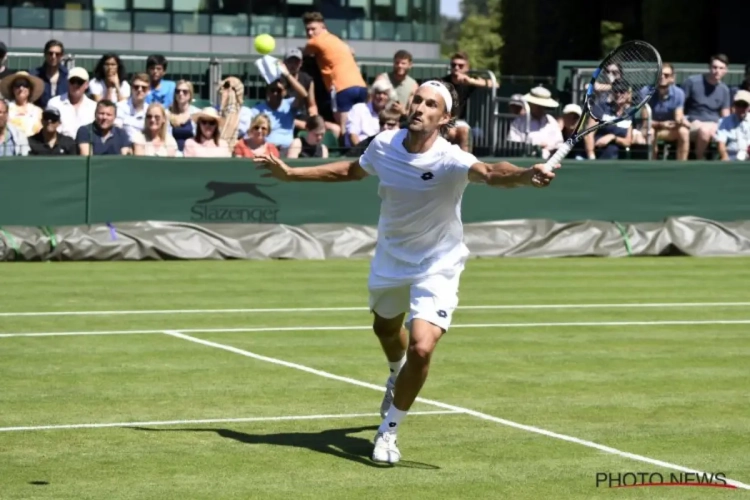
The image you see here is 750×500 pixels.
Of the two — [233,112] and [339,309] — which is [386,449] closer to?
[339,309]

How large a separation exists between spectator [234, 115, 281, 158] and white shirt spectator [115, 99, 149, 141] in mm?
1329

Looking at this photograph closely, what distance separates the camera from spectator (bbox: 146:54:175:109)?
20959 mm

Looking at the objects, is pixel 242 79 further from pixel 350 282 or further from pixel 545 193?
pixel 350 282

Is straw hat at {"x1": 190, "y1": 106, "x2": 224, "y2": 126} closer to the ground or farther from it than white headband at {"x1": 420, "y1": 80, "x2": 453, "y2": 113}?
closer to the ground

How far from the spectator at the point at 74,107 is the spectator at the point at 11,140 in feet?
2.18

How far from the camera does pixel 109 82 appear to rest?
20.7m

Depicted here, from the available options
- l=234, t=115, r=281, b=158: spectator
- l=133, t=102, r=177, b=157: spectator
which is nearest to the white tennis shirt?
l=234, t=115, r=281, b=158: spectator

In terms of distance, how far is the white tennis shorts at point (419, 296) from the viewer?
8.53 meters

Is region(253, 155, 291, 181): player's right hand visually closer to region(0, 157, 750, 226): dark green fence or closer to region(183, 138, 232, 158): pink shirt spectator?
region(0, 157, 750, 226): dark green fence

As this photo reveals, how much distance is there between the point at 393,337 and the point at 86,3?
3882 centimetres

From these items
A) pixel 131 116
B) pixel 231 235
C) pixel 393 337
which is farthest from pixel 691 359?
pixel 131 116

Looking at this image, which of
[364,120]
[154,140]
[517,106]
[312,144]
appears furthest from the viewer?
[517,106]

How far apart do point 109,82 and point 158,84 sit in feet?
2.39

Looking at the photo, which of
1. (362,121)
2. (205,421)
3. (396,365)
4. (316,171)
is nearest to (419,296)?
(396,365)
